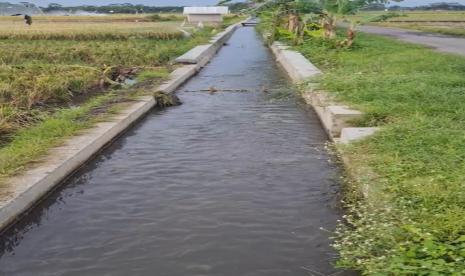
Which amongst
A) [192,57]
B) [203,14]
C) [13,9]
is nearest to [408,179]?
[192,57]

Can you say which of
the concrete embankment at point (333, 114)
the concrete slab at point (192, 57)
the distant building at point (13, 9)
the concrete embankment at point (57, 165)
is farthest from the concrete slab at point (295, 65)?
the distant building at point (13, 9)

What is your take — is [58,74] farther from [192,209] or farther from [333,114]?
[192,209]

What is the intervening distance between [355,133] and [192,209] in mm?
2889

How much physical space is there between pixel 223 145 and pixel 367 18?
1412 cm

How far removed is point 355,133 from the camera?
8344mm

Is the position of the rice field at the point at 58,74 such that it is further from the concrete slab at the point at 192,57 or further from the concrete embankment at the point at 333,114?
the concrete embankment at the point at 333,114

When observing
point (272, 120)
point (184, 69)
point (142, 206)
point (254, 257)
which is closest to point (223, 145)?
point (272, 120)

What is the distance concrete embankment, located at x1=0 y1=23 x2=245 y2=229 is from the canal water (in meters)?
0.14

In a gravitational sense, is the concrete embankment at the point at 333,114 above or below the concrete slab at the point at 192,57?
below

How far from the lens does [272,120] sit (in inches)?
458

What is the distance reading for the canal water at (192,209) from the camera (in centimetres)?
539

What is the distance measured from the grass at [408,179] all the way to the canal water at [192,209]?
46 cm

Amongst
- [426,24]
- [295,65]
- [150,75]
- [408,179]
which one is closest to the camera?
[408,179]

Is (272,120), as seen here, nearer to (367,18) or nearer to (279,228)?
(279,228)
